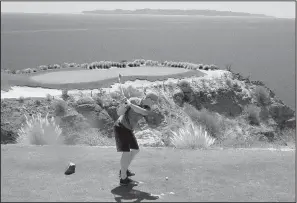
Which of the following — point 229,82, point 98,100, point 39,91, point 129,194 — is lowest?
point 229,82

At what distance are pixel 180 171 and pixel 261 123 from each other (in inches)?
717

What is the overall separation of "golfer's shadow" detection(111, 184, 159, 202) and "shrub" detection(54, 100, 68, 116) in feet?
39.7

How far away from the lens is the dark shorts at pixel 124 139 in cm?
717

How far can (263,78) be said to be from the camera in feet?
167

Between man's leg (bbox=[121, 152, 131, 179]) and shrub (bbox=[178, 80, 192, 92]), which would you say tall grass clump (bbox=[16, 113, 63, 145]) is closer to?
man's leg (bbox=[121, 152, 131, 179])

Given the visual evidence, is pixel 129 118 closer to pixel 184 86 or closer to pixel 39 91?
pixel 39 91

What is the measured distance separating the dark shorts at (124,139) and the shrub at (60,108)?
11964mm

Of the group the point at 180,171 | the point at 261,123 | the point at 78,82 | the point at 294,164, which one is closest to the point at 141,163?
the point at 180,171

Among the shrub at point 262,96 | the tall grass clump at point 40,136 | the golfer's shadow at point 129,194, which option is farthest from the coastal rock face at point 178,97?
the golfer's shadow at point 129,194

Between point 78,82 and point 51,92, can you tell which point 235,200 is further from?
point 78,82

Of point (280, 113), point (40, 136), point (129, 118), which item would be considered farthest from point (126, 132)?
point (280, 113)

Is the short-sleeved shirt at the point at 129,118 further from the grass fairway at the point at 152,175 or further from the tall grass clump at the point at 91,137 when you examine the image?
the tall grass clump at the point at 91,137

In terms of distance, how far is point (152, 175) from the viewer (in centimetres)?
789

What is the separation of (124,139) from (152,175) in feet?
3.47
